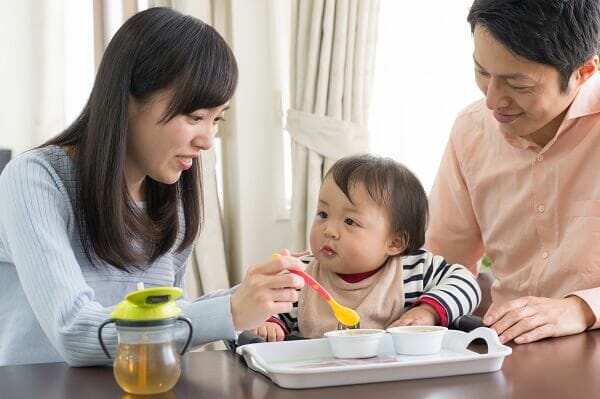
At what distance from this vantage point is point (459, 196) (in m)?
2.15

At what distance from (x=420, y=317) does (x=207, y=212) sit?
1580 mm

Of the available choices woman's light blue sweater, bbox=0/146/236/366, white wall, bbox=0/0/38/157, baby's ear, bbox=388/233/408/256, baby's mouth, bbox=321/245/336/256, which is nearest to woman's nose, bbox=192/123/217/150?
woman's light blue sweater, bbox=0/146/236/366

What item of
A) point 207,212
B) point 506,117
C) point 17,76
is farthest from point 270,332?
point 17,76

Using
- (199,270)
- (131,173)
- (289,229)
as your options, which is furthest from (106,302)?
(289,229)

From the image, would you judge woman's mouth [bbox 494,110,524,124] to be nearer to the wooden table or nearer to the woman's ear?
the woman's ear

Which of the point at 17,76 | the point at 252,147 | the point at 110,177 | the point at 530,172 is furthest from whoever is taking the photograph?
the point at 252,147

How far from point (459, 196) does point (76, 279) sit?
1077mm

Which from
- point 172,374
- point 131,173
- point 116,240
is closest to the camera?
point 172,374

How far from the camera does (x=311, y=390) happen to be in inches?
45.7

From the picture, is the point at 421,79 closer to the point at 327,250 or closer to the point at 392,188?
the point at 392,188

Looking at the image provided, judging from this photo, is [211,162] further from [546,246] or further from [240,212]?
[546,246]

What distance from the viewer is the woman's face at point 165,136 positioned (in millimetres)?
1561

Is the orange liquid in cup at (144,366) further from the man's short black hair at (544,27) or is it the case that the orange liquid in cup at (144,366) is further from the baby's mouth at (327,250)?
the man's short black hair at (544,27)

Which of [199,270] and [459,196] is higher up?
[459,196]
